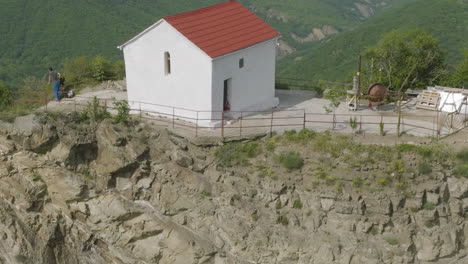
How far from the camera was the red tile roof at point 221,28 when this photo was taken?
2298cm

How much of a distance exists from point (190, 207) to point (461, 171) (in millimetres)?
9190

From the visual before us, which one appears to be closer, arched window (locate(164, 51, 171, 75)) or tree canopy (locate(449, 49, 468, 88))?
arched window (locate(164, 51, 171, 75))

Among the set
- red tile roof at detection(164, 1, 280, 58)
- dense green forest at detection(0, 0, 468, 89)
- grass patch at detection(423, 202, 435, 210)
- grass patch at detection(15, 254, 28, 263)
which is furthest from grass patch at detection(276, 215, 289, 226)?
dense green forest at detection(0, 0, 468, 89)

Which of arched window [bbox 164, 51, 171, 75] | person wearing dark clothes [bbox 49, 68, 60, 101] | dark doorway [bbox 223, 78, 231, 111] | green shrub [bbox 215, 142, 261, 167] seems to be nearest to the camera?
green shrub [bbox 215, 142, 261, 167]

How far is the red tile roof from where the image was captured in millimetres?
22984

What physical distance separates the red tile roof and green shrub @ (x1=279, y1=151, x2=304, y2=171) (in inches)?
174

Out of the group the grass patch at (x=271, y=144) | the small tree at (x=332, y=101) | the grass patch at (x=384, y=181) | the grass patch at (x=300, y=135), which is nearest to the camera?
the grass patch at (x=384, y=181)

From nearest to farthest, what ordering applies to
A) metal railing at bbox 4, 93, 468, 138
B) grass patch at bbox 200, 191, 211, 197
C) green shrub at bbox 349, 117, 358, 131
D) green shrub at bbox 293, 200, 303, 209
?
green shrub at bbox 293, 200, 303, 209
grass patch at bbox 200, 191, 211, 197
green shrub at bbox 349, 117, 358, 131
metal railing at bbox 4, 93, 468, 138

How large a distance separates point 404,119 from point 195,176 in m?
8.96

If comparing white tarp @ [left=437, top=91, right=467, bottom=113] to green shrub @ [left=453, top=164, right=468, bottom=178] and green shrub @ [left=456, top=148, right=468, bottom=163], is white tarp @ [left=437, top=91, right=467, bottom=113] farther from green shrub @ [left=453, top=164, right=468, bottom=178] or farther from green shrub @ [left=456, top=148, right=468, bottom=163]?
green shrub @ [left=453, top=164, right=468, bottom=178]

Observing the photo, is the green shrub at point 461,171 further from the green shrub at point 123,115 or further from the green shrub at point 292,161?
the green shrub at point 123,115

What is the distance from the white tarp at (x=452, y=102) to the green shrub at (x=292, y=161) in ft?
24.3

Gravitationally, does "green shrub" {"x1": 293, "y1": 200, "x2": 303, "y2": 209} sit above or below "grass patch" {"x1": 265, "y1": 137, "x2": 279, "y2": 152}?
below

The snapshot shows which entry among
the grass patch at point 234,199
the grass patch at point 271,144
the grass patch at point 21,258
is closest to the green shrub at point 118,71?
the grass patch at point 21,258
